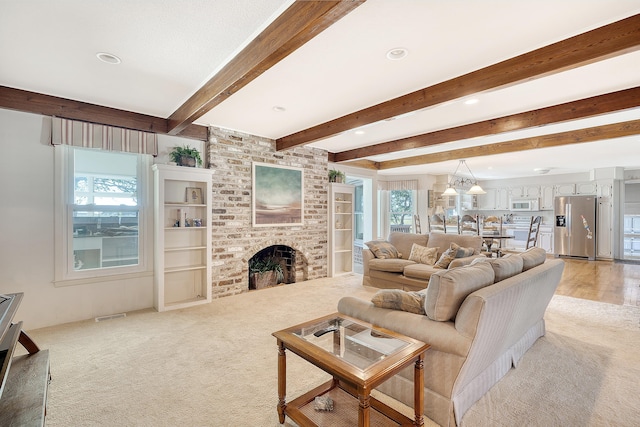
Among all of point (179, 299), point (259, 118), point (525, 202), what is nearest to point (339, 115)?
point (259, 118)

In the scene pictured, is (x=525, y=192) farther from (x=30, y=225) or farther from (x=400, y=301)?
(x=30, y=225)

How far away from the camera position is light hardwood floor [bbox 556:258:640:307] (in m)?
4.47

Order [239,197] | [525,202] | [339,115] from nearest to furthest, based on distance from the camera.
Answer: [339,115] < [239,197] < [525,202]

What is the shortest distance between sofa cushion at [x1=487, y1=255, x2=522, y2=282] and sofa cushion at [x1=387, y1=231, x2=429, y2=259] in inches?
104

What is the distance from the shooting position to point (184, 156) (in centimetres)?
413

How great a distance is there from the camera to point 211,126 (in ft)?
14.6

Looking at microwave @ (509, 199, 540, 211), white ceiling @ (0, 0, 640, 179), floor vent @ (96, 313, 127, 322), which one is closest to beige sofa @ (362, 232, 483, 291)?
white ceiling @ (0, 0, 640, 179)

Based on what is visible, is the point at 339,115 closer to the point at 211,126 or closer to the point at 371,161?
the point at 211,126

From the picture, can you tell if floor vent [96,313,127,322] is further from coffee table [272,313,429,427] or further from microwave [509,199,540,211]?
microwave [509,199,540,211]

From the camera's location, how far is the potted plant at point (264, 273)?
16.5 feet

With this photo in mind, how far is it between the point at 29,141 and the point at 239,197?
247 centimetres

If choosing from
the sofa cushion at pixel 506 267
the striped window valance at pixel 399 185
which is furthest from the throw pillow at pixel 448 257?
the striped window valance at pixel 399 185

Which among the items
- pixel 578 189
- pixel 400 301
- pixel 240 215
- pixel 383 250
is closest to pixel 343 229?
pixel 383 250

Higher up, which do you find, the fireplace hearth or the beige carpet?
the fireplace hearth
